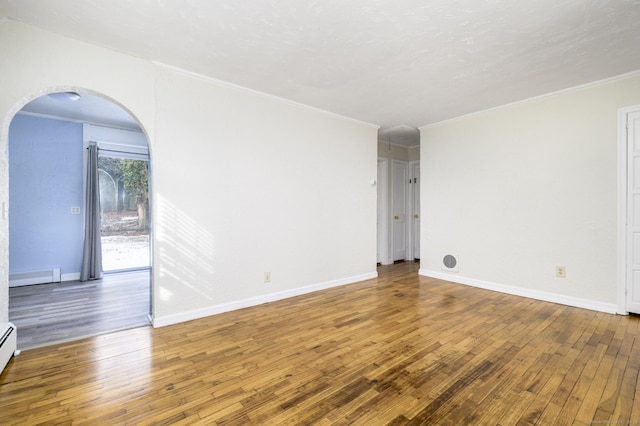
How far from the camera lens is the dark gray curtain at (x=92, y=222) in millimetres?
5008

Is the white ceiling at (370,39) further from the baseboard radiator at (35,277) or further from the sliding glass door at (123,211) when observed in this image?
the baseboard radiator at (35,277)

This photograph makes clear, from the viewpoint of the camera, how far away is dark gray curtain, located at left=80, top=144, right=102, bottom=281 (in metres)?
5.01

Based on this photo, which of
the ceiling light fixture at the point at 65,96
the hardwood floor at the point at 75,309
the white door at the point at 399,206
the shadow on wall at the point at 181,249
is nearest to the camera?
the hardwood floor at the point at 75,309

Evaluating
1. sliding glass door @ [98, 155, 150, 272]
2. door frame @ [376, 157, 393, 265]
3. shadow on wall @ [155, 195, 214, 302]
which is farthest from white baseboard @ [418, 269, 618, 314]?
sliding glass door @ [98, 155, 150, 272]

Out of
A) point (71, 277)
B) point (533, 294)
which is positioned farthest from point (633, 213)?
point (71, 277)

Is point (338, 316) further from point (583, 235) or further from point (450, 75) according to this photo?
point (583, 235)

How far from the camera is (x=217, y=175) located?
3363 millimetres

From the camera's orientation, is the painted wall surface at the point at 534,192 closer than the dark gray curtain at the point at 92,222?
Yes

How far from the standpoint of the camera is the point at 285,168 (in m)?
3.96

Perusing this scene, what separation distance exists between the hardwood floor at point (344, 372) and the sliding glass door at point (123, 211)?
11.5 feet

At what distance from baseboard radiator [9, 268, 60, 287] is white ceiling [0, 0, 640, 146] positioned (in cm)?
416

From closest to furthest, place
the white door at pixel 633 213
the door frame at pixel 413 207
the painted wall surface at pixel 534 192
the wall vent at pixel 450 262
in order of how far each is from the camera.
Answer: the white door at pixel 633 213
the painted wall surface at pixel 534 192
the wall vent at pixel 450 262
the door frame at pixel 413 207

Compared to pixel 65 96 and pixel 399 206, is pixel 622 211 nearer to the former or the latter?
pixel 399 206

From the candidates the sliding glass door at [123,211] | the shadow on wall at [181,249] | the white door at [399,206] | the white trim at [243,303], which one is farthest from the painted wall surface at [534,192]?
the sliding glass door at [123,211]
